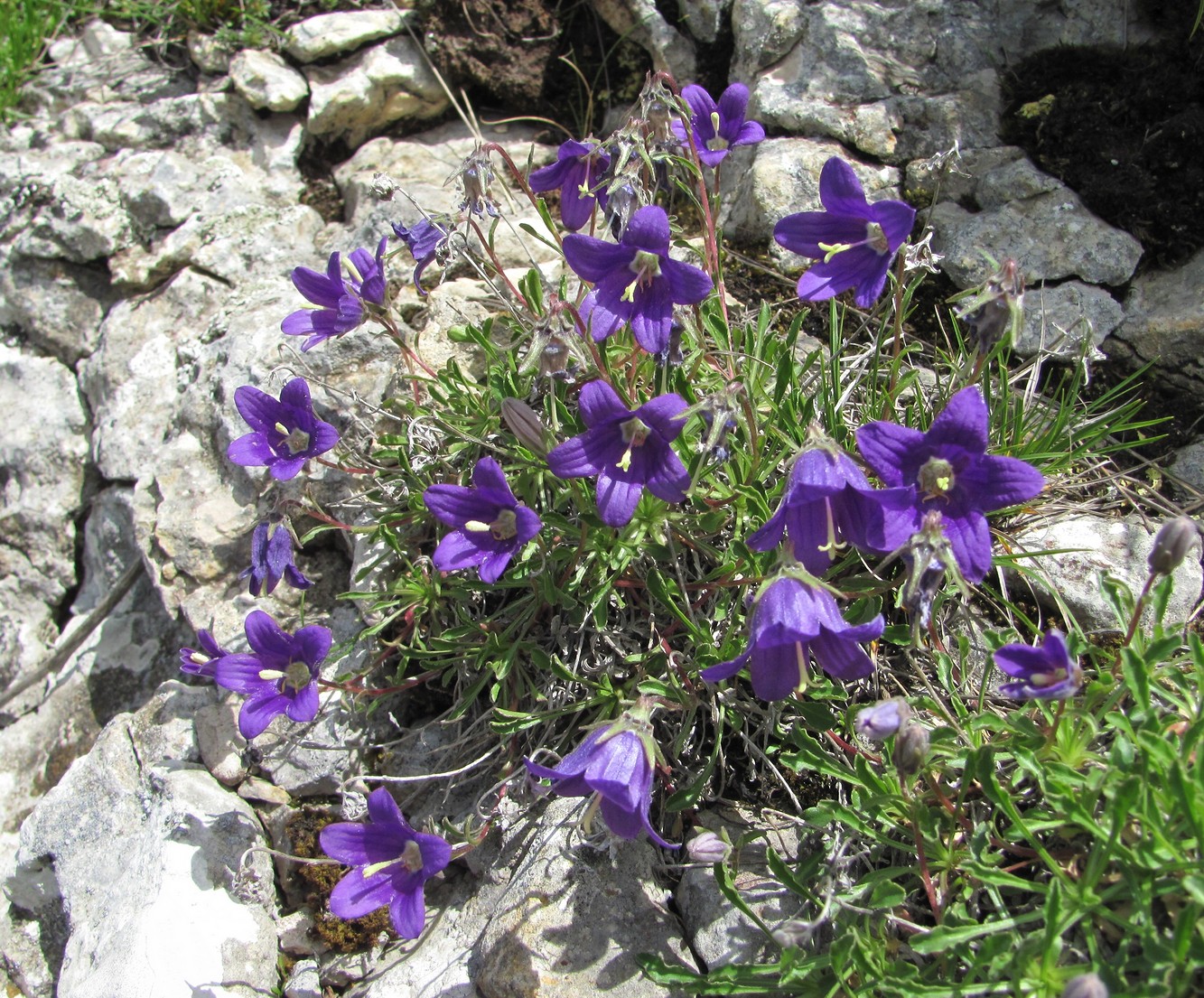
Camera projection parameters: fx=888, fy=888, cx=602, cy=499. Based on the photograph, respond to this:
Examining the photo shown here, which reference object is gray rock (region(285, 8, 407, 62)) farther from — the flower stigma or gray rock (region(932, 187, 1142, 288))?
the flower stigma

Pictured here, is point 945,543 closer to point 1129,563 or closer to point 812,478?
point 812,478

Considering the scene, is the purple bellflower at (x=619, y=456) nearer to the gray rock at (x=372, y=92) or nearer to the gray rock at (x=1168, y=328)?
the gray rock at (x=1168, y=328)

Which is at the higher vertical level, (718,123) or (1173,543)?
(718,123)

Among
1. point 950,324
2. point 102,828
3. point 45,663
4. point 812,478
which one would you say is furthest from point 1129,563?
point 45,663

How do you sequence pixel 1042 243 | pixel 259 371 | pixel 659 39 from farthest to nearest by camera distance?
pixel 659 39 → pixel 259 371 → pixel 1042 243

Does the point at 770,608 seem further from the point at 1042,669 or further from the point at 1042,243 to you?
the point at 1042,243

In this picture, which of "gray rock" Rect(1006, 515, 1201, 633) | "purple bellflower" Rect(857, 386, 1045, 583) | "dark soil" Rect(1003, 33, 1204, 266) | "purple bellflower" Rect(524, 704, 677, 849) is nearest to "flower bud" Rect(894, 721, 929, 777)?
"purple bellflower" Rect(857, 386, 1045, 583)

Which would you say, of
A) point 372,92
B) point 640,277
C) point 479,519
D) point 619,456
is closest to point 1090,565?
point 619,456
